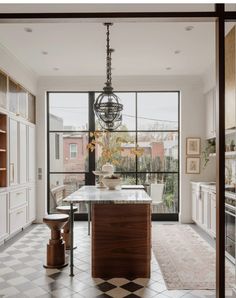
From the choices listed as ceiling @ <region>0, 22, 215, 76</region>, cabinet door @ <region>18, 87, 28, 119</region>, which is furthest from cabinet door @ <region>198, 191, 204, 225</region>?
cabinet door @ <region>18, 87, 28, 119</region>

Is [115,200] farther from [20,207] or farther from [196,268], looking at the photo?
[20,207]

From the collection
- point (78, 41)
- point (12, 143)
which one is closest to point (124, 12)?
point (78, 41)

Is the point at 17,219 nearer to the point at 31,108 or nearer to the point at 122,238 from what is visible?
the point at 31,108

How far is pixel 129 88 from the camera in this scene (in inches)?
257

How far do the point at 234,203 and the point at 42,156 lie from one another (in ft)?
13.3

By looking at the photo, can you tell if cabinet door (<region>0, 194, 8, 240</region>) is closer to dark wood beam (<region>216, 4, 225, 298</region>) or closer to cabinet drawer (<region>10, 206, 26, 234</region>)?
cabinet drawer (<region>10, 206, 26, 234</region>)

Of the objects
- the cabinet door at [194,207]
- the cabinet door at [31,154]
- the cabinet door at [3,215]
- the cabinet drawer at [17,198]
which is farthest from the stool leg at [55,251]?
the cabinet door at [194,207]

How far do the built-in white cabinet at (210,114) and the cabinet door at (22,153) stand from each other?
3451 mm

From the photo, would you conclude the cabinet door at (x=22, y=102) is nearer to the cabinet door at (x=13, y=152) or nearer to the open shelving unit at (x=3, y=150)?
the cabinet door at (x=13, y=152)

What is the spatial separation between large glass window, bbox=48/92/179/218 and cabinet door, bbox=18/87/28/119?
90cm

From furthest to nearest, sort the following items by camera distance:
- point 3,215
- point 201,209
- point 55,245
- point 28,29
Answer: point 201,209 < point 3,215 < point 28,29 < point 55,245

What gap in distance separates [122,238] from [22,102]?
3419 millimetres

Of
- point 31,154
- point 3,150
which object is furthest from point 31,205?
point 3,150

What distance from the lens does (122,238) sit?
3.39 meters
